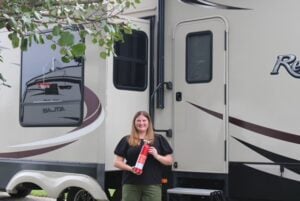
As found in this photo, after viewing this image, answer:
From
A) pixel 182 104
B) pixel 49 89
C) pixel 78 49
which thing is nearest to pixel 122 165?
pixel 182 104

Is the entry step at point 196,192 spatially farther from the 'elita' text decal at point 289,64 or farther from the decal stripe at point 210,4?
the decal stripe at point 210,4

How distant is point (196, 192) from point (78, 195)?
5.04 ft

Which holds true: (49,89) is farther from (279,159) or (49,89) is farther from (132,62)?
(279,159)

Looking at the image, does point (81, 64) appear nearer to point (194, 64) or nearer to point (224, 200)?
point (194, 64)

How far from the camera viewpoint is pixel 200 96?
6.02m

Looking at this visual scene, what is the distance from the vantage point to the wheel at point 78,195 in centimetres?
649

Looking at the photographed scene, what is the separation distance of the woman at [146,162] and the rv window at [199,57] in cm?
91

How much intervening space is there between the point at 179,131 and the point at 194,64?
2.44 feet

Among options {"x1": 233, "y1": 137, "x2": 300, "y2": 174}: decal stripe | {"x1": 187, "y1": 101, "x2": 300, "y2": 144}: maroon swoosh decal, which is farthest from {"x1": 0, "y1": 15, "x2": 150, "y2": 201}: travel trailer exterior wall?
{"x1": 233, "y1": 137, "x2": 300, "y2": 174}: decal stripe

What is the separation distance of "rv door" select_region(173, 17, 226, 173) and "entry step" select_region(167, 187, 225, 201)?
0.22 m

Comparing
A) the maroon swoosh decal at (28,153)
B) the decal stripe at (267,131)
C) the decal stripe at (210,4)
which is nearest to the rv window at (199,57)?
the decal stripe at (210,4)

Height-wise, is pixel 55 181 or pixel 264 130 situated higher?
pixel 264 130

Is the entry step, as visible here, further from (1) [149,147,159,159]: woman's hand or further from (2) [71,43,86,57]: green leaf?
(2) [71,43,86,57]: green leaf

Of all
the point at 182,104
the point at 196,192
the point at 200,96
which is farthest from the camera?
the point at 182,104
